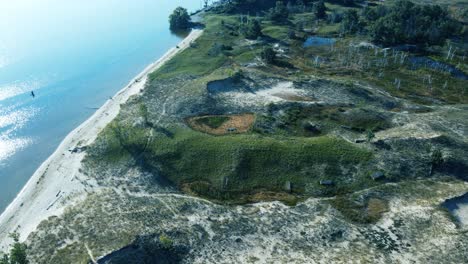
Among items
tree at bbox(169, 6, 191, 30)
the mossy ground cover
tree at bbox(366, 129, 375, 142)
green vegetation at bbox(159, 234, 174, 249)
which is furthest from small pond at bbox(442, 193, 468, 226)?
tree at bbox(169, 6, 191, 30)

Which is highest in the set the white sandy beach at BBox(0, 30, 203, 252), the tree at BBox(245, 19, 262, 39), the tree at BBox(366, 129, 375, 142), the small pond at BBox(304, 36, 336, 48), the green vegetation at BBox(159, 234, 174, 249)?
the tree at BBox(245, 19, 262, 39)

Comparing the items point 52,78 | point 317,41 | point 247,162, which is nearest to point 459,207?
point 247,162

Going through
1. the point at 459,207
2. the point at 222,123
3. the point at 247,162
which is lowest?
the point at 459,207

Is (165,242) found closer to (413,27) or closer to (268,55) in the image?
(268,55)

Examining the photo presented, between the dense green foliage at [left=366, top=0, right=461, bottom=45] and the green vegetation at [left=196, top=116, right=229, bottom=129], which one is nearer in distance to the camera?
the green vegetation at [left=196, top=116, right=229, bottom=129]

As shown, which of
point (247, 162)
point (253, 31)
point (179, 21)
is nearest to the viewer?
point (247, 162)

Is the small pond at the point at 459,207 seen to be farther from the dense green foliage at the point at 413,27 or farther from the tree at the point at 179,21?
the tree at the point at 179,21

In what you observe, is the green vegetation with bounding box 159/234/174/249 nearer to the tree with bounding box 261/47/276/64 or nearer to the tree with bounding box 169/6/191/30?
the tree with bounding box 261/47/276/64
